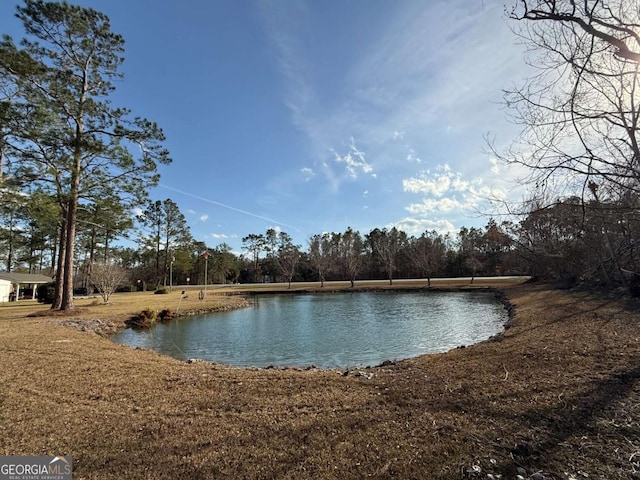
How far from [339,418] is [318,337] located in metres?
9.34

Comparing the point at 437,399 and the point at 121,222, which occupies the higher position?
the point at 121,222

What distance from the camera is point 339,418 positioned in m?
3.82

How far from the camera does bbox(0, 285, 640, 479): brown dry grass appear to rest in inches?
112

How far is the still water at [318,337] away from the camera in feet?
32.6

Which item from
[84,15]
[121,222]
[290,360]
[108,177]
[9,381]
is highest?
[84,15]

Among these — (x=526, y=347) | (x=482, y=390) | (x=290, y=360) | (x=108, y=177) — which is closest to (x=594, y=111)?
(x=482, y=390)

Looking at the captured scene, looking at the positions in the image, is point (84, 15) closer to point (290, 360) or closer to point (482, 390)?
point (290, 360)

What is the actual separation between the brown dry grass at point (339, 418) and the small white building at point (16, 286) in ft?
92.2

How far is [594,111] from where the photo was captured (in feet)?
13.2

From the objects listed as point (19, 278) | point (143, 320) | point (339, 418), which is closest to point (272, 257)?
point (19, 278)

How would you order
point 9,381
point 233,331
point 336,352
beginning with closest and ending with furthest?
1. point 9,381
2. point 336,352
3. point 233,331

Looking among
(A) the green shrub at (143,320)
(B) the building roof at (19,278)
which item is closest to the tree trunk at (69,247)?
(A) the green shrub at (143,320)

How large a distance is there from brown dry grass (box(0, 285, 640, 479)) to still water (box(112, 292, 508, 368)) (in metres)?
3.46

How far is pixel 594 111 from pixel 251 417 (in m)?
5.32
